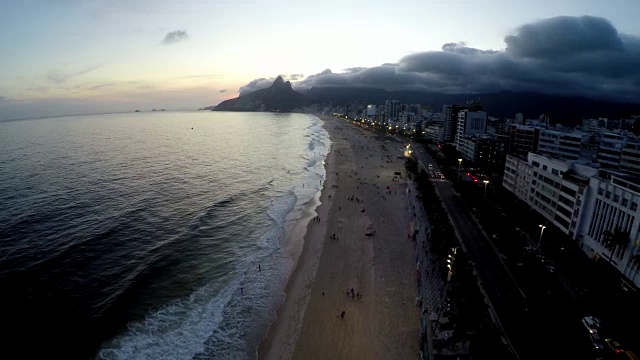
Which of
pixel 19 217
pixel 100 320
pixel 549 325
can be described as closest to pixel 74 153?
pixel 19 217

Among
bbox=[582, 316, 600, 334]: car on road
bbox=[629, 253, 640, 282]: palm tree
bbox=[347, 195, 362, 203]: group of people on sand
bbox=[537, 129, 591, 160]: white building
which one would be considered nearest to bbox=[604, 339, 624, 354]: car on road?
bbox=[582, 316, 600, 334]: car on road

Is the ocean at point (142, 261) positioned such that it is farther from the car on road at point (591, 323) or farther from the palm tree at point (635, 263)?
the palm tree at point (635, 263)

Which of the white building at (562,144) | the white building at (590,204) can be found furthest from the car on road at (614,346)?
the white building at (562,144)

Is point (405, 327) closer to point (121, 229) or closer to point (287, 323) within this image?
point (287, 323)

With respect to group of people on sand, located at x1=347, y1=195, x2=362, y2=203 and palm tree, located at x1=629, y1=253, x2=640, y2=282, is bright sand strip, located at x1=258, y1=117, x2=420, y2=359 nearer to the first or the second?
group of people on sand, located at x1=347, y1=195, x2=362, y2=203

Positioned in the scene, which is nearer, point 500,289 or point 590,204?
point 500,289

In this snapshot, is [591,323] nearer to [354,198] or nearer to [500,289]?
[500,289]

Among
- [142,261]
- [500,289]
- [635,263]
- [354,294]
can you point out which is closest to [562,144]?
[635,263]
